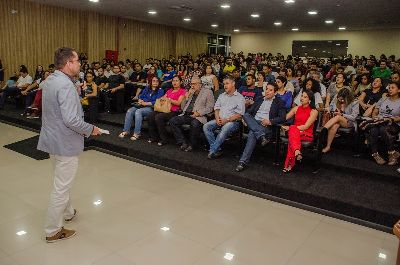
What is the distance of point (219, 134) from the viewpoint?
4.43 meters

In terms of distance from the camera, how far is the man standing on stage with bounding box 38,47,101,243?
2.39 metres

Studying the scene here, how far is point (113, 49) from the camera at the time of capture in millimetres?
13445

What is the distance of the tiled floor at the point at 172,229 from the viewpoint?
245 cm

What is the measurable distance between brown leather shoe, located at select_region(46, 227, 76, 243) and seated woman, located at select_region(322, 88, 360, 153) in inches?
132

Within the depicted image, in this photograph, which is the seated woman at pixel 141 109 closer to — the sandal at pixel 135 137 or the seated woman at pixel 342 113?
the sandal at pixel 135 137

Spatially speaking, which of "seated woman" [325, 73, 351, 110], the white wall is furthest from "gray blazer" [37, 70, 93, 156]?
the white wall

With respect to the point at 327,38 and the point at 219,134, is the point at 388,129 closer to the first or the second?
the point at 219,134

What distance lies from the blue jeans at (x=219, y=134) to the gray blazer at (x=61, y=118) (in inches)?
88.2

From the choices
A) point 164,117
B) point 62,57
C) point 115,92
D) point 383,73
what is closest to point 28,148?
point 164,117

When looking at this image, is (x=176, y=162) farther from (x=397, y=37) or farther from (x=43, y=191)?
(x=397, y=37)

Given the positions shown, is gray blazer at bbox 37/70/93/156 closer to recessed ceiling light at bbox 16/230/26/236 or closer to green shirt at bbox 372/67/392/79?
recessed ceiling light at bbox 16/230/26/236

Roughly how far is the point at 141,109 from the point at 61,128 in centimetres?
303

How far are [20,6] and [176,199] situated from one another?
9987 mm

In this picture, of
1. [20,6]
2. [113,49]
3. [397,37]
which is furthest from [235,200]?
[397,37]
